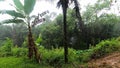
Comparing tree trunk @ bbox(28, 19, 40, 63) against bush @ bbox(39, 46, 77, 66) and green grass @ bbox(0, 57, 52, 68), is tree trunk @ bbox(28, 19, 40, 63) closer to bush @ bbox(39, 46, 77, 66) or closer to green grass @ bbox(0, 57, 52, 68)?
green grass @ bbox(0, 57, 52, 68)

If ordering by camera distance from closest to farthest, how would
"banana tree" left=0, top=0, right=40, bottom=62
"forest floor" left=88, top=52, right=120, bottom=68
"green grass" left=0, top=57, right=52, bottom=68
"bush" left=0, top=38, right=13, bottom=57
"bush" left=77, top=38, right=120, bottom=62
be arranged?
"forest floor" left=88, top=52, right=120, bottom=68, "green grass" left=0, top=57, right=52, bottom=68, "banana tree" left=0, top=0, right=40, bottom=62, "bush" left=77, top=38, right=120, bottom=62, "bush" left=0, top=38, right=13, bottom=57

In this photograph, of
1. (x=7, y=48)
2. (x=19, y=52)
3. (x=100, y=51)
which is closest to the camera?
(x=100, y=51)

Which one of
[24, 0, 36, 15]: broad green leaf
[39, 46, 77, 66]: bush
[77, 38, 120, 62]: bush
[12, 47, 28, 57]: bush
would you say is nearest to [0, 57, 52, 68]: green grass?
[39, 46, 77, 66]: bush

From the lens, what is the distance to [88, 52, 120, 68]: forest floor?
919 cm

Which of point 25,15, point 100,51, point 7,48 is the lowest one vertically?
point 100,51

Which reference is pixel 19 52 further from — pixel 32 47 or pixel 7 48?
pixel 32 47

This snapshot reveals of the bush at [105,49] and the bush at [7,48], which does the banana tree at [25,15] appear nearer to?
the bush at [105,49]

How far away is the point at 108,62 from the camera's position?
380 inches

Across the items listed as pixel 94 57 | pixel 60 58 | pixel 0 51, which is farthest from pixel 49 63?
pixel 0 51

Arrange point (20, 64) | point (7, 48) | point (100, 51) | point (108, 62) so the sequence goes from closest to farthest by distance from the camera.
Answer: point (108, 62) → point (20, 64) → point (100, 51) → point (7, 48)

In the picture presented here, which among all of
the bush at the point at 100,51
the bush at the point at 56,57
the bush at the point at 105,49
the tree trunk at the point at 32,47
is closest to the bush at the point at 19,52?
the bush at the point at 56,57

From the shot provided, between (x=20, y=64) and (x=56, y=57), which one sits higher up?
(x=56, y=57)

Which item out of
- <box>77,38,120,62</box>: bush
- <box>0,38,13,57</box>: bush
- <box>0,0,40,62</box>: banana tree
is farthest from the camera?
<box>0,38,13,57</box>: bush

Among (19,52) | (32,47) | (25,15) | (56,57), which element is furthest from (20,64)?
(19,52)
